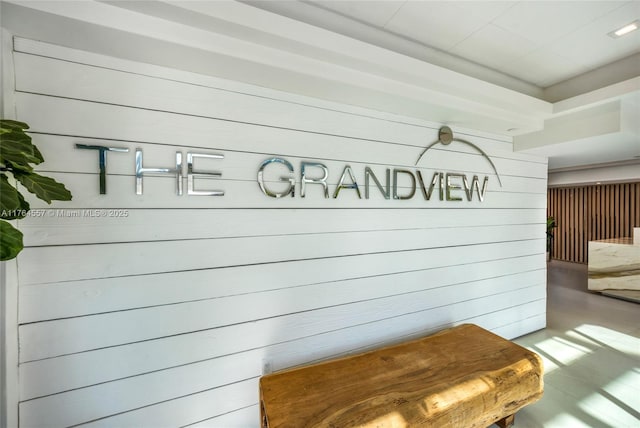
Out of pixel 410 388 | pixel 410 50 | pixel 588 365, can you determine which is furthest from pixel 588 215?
pixel 410 388

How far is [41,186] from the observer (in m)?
0.95

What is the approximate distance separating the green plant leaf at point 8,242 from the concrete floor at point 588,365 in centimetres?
293

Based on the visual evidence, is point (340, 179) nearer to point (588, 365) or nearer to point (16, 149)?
point (16, 149)

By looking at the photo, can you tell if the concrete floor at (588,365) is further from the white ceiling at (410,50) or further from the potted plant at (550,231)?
the potted plant at (550,231)

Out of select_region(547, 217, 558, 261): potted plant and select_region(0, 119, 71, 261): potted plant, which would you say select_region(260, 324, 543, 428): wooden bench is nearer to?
select_region(0, 119, 71, 261): potted plant

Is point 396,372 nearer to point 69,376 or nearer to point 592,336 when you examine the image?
point 69,376

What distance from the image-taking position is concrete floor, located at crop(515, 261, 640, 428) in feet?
6.00

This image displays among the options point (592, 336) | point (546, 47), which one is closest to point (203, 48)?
point (546, 47)

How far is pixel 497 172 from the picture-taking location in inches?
106

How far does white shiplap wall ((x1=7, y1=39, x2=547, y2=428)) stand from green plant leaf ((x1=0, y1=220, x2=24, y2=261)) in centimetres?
59

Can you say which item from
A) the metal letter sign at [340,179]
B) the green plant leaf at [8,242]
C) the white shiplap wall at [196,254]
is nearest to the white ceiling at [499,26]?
the white shiplap wall at [196,254]

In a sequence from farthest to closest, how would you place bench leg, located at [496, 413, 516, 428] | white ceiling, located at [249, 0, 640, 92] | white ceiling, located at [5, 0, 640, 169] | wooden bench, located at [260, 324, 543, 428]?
1. bench leg, located at [496, 413, 516, 428]
2. white ceiling, located at [249, 0, 640, 92]
3. wooden bench, located at [260, 324, 543, 428]
4. white ceiling, located at [5, 0, 640, 169]

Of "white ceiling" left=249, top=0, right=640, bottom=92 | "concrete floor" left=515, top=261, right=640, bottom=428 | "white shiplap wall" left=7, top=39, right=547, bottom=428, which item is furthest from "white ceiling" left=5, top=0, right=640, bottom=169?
"concrete floor" left=515, top=261, right=640, bottom=428

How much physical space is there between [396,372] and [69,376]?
6.01ft
